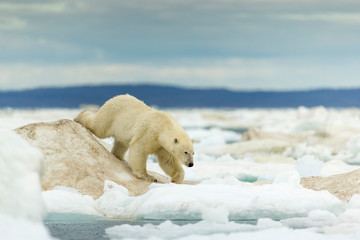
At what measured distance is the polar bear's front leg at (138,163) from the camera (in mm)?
7391

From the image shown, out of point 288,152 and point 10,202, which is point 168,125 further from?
point 288,152

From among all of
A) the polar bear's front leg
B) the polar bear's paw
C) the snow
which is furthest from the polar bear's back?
the snow

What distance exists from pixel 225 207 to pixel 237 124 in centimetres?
4244

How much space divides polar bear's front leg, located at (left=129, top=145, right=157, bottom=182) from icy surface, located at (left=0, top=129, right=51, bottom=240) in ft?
10.3

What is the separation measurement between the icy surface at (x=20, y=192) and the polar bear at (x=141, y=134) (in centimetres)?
304

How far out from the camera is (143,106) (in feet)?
25.8

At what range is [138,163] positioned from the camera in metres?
7.43

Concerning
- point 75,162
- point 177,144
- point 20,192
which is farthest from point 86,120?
point 20,192

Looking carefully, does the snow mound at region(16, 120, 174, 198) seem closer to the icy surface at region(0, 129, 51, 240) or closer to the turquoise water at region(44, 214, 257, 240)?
the turquoise water at region(44, 214, 257, 240)

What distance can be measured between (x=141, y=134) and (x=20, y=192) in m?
3.39

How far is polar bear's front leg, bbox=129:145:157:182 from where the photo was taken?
24.2 feet

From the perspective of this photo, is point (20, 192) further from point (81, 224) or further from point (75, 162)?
point (75, 162)

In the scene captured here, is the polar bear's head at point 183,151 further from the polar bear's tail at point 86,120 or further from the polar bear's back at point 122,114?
the polar bear's tail at point 86,120

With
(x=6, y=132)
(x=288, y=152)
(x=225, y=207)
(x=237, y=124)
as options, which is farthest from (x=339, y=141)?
(x=237, y=124)
